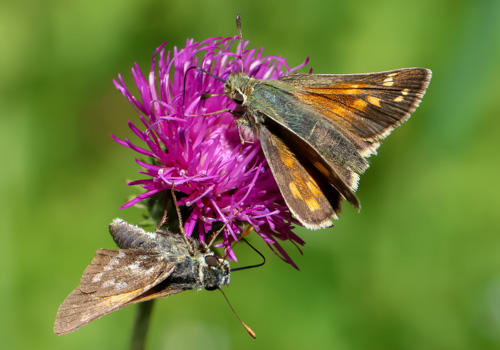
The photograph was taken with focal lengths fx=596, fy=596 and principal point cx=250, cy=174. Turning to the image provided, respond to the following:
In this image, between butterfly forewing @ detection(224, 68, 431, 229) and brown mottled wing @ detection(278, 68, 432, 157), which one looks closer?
butterfly forewing @ detection(224, 68, 431, 229)

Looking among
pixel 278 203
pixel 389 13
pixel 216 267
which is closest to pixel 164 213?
pixel 216 267

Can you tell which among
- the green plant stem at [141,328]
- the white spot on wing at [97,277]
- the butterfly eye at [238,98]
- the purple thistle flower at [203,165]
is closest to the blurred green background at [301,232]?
the green plant stem at [141,328]

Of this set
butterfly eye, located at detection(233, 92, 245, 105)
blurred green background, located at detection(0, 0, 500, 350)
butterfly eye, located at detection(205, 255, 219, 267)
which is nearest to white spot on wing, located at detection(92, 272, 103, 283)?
butterfly eye, located at detection(205, 255, 219, 267)

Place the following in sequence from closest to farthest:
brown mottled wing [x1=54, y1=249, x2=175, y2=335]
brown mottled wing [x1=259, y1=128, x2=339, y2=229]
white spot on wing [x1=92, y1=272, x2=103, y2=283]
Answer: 1. brown mottled wing [x1=54, y1=249, x2=175, y2=335]
2. white spot on wing [x1=92, y1=272, x2=103, y2=283]
3. brown mottled wing [x1=259, y1=128, x2=339, y2=229]

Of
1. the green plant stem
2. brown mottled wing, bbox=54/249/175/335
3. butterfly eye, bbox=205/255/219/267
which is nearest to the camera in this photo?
brown mottled wing, bbox=54/249/175/335

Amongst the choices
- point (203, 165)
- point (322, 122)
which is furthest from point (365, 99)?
point (203, 165)

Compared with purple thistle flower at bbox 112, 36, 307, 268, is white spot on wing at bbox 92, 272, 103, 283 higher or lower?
lower

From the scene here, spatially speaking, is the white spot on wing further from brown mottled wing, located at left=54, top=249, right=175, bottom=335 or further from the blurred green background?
the blurred green background
